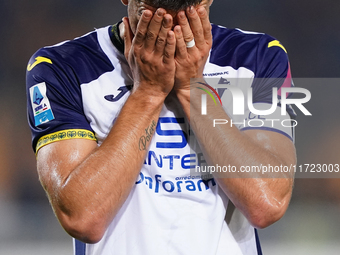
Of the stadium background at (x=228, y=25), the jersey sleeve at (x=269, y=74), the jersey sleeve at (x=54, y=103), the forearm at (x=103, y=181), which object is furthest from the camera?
the stadium background at (x=228, y=25)

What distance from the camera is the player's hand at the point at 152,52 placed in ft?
3.83

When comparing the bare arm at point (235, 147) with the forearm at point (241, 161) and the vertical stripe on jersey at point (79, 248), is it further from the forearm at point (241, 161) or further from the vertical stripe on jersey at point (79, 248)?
the vertical stripe on jersey at point (79, 248)

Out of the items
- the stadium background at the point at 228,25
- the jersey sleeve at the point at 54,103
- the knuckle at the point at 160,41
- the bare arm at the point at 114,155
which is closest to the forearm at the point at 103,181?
the bare arm at the point at 114,155

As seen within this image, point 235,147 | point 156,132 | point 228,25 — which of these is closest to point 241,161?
point 235,147

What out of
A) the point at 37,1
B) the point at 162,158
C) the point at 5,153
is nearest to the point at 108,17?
the point at 37,1

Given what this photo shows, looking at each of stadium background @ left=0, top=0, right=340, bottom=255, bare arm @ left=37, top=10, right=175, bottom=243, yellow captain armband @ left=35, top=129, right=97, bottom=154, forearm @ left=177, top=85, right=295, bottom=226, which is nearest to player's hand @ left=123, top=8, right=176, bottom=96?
bare arm @ left=37, top=10, right=175, bottom=243

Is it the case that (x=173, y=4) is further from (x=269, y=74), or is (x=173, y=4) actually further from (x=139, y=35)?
(x=269, y=74)

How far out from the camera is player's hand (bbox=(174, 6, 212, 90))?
1182mm

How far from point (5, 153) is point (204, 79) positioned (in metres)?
3.06

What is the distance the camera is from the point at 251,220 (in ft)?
3.85

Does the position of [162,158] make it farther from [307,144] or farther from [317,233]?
[307,144]

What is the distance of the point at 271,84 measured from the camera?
135 cm

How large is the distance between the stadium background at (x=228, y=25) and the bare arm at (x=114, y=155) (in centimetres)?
263

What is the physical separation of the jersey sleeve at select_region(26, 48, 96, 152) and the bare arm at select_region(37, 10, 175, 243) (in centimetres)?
4
